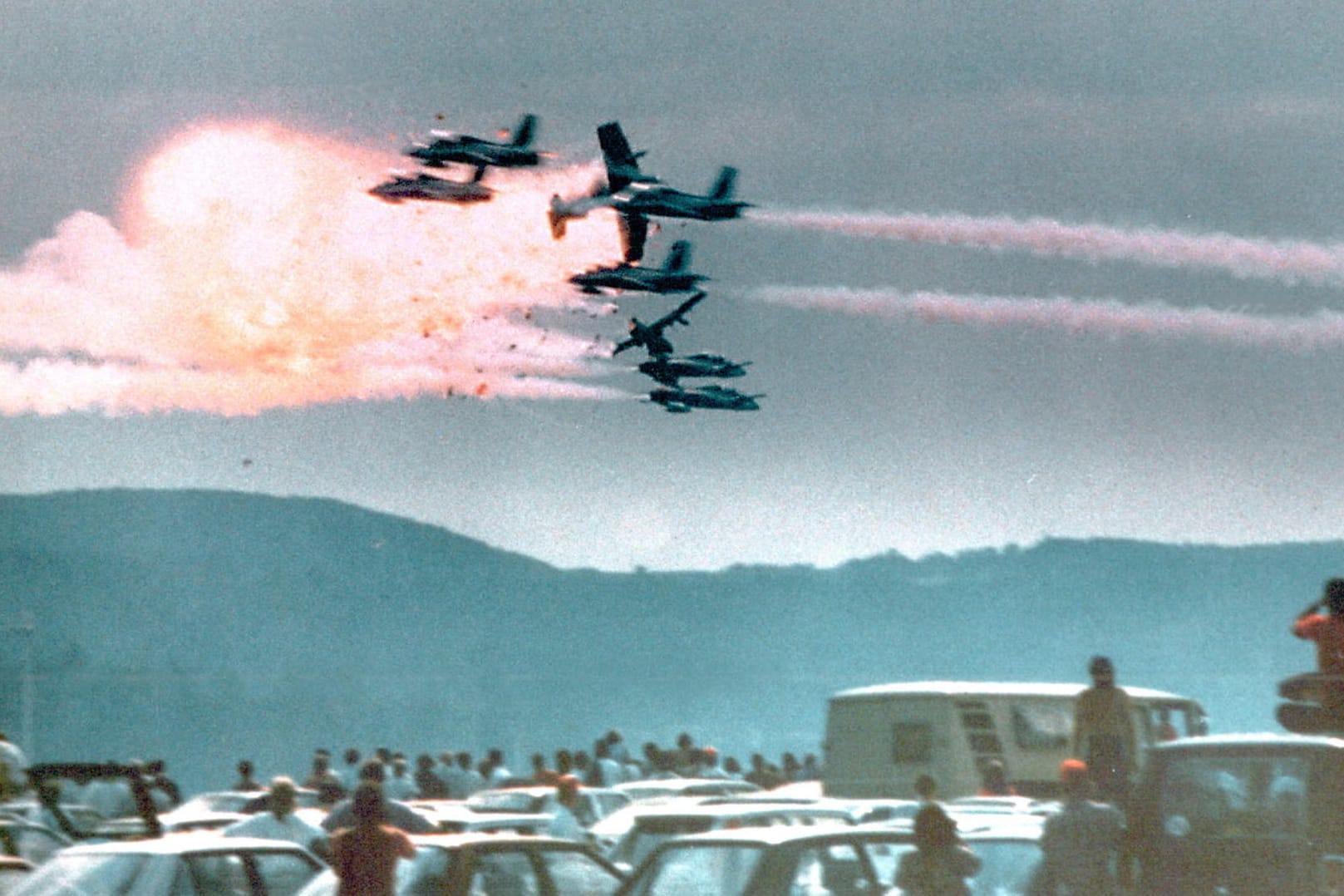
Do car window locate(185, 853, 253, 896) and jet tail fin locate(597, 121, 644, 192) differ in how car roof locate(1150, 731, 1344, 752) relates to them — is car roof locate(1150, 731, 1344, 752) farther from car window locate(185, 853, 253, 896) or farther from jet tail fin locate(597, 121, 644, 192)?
jet tail fin locate(597, 121, 644, 192)

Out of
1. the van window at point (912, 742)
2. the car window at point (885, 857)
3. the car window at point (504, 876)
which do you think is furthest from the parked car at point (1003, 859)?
the van window at point (912, 742)

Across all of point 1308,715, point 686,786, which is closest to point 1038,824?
point 1308,715

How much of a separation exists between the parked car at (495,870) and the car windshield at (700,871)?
482mm

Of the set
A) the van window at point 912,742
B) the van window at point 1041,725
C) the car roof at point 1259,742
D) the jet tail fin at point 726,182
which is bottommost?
the car roof at point 1259,742

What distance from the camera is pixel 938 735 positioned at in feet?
89.4

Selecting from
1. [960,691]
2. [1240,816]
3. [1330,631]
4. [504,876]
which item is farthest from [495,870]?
[960,691]

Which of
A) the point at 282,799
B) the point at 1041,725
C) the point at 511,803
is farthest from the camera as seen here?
the point at 1041,725

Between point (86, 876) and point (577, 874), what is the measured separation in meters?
2.87

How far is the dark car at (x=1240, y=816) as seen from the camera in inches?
501

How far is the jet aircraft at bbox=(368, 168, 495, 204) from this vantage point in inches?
1754

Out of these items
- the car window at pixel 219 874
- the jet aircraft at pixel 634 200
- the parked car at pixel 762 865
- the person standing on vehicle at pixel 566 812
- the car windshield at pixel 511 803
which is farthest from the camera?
the jet aircraft at pixel 634 200

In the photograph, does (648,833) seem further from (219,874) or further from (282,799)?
(219,874)

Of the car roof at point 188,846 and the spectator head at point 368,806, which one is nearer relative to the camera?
the car roof at point 188,846

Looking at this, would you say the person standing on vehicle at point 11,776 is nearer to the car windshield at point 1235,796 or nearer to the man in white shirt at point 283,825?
the man in white shirt at point 283,825
